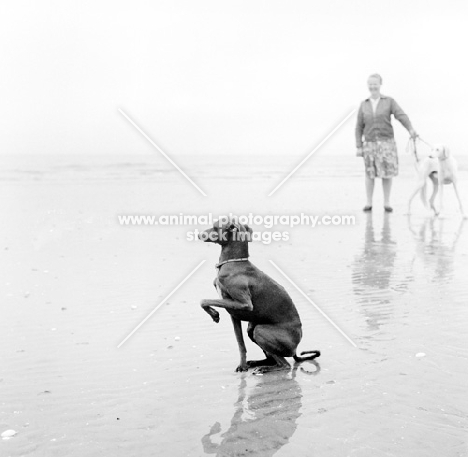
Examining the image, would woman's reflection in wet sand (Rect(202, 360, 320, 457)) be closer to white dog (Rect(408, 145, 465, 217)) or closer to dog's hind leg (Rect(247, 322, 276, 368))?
dog's hind leg (Rect(247, 322, 276, 368))

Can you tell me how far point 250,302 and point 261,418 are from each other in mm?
852

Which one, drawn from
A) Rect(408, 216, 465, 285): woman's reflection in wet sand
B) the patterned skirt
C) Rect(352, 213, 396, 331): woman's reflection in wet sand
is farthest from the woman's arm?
Rect(352, 213, 396, 331): woman's reflection in wet sand

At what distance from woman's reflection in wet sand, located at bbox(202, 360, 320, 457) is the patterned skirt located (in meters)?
9.09

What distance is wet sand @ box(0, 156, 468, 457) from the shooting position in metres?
3.88

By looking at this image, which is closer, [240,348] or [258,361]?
[240,348]

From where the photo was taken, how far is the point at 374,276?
8.11 m

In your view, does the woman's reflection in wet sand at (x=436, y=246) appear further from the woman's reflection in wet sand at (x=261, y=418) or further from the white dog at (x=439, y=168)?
the woman's reflection in wet sand at (x=261, y=418)

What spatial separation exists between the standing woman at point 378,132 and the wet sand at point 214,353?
2528 mm

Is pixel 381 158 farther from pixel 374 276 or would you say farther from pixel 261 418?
pixel 261 418

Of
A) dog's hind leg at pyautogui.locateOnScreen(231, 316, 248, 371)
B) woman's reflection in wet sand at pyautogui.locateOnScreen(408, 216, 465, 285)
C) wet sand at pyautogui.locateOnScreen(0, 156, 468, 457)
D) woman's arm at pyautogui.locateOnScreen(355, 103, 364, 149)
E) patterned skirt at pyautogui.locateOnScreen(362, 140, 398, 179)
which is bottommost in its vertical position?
woman's reflection in wet sand at pyautogui.locateOnScreen(408, 216, 465, 285)

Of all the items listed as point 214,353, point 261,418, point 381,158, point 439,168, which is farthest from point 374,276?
point 439,168

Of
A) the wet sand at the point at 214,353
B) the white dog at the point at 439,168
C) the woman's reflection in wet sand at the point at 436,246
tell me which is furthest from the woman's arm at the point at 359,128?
the wet sand at the point at 214,353

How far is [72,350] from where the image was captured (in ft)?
18.1

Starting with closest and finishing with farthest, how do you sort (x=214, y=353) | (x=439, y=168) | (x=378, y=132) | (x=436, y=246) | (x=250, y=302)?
(x=250, y=302) < (x=214, y=353) < (x=436, y=246) < (x=378, y=132) < (x=439, y=168)
